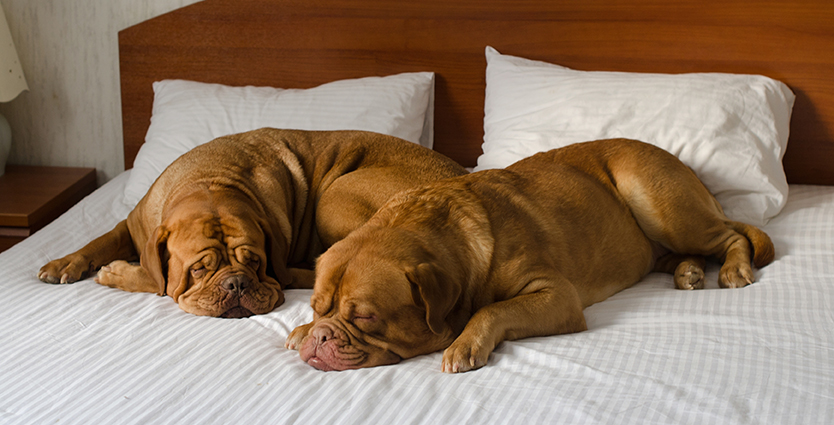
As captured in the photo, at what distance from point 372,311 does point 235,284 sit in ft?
2.16

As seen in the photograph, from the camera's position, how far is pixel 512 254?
2100mm

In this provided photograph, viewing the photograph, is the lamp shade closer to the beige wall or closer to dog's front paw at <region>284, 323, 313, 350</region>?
the beige wall

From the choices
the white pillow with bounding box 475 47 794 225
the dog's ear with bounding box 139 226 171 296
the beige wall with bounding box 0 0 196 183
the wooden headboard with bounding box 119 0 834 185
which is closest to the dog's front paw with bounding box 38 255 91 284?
the dog's ear with bounding box 139 226 171 296

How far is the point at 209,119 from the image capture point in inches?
141

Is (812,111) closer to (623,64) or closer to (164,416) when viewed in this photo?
(623,64)

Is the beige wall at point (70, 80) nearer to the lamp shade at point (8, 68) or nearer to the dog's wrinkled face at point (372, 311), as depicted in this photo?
the lamp shade at point (8, 68)

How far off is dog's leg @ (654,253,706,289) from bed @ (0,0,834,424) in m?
0.07

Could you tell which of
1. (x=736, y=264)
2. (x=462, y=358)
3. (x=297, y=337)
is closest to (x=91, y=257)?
(x=297, y=337)

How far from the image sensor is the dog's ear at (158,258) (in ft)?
7.70

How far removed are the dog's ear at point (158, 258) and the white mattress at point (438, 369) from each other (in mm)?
89

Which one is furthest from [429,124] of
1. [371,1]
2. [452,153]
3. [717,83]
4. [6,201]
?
[6,201]

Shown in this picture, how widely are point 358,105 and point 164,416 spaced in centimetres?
231

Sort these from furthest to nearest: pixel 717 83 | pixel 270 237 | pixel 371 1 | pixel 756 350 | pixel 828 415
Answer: pixel 371 1
pixel 717 83
pixel 270 237
pixel 756 350
pixel 828 415

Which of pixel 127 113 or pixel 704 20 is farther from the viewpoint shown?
pixel 127 113
